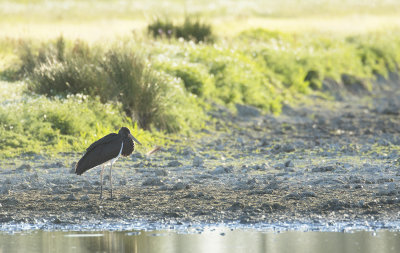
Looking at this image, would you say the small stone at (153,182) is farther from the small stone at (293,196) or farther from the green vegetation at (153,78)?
the green vegetation at (153,78)

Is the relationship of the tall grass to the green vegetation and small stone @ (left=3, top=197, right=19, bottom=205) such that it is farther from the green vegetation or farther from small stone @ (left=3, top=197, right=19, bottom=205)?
small stone @ (left=3, top=197, right=19, bottom=205)

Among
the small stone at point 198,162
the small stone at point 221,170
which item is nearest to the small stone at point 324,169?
the small stone at point 221,170

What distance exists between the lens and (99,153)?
1022 centimetres

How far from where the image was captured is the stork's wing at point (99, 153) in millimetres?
10227

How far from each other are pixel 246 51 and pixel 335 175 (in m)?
12.3

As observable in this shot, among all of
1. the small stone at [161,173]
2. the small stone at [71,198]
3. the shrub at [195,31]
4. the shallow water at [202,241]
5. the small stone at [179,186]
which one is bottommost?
the shallow water at [202,241]

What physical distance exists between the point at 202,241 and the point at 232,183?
10.6 feet

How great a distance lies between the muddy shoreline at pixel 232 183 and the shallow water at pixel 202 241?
454mm

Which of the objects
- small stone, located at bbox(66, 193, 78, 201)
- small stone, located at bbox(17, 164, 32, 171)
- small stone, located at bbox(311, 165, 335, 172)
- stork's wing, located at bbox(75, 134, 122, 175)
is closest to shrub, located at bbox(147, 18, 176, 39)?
small stone, located at bbox(17, 164, 32, 171)

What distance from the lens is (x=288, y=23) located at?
1417 inches

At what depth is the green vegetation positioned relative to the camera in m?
14.9

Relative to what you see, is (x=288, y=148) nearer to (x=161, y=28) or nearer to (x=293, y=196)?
(x=293, y=196)

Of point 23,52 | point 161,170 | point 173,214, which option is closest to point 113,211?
point 173,214

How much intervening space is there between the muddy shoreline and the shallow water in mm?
454
